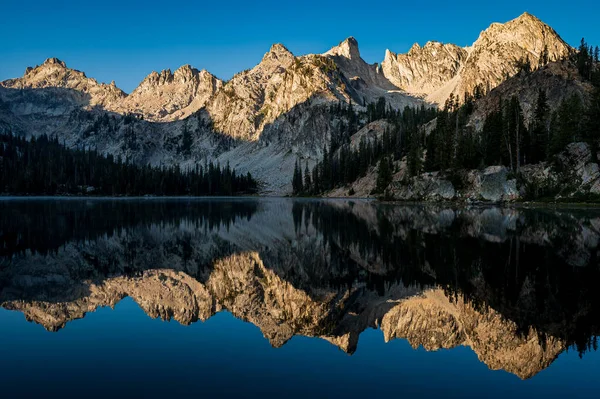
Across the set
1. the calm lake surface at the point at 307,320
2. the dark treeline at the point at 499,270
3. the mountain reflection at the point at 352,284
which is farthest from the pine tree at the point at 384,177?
the calm lake surface at the point at 307,320

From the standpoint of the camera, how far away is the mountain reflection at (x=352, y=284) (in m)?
15.8

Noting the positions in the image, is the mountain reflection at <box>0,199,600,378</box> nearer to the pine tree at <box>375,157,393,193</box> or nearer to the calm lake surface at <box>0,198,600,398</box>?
the calm lake surface at <box>0,198,600,398</box>

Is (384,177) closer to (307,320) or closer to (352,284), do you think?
(352,284)

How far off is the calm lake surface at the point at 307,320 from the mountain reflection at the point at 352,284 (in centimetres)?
9

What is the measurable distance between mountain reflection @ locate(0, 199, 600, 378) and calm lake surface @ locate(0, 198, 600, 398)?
93mm

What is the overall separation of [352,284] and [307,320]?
6.09 m

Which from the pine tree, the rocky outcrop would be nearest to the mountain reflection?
the rocky outcrop

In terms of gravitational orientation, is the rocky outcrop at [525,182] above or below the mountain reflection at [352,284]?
above

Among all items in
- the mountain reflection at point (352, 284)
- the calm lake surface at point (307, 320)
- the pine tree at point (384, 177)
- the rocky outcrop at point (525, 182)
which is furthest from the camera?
the pine tree at point (384, 177)

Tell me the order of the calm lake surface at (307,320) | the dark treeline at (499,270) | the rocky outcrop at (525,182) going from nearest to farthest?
1. the calm lake surface at (307,320)
2. the dark treeline at (499,270)
3. the rocky outcrop at (525,182)

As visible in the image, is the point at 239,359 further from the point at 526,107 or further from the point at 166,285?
the point at 526,107

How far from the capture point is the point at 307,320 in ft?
60.4

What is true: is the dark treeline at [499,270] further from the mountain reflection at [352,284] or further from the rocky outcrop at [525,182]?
the rocky outcrop at [525,182]

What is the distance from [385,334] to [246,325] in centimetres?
546
